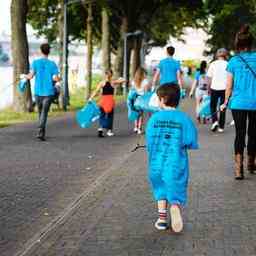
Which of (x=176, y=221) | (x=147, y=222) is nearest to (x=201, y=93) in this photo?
(x=147, y=222)

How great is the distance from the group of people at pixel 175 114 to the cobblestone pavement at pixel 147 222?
0.27 meters

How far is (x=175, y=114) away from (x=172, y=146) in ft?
0.94

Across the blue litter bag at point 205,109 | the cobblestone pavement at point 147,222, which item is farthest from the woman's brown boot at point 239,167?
the blue litter bag at point 205,109

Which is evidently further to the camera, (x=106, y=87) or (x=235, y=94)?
(x=106, y=87)

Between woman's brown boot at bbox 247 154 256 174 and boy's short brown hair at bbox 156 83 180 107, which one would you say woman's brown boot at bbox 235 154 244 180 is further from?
boy's short brown hair at bbox 156 83 180 107

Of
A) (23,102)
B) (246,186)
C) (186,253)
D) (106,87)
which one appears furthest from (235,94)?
(23,102)

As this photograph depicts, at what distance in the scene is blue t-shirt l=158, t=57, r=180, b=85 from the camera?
59.4 ft

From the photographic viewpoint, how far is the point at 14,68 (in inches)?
1049

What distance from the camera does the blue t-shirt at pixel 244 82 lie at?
10.6m

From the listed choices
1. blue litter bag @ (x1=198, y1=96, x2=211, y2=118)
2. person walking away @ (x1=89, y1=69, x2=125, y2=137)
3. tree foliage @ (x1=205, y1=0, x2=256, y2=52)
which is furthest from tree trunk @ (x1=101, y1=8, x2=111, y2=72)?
person walking away @ (x1=89, y1=69, x2=125, y2=137)

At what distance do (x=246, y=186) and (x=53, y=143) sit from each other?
6.72 meters

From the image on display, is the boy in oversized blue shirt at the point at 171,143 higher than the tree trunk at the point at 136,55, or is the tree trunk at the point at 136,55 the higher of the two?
the boy in oversized blue shirt at the point at 171,143

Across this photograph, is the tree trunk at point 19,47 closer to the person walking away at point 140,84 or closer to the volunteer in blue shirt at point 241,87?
the person walking away at point 140,84

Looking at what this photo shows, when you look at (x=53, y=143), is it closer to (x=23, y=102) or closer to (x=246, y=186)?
(x=246, y=186)
